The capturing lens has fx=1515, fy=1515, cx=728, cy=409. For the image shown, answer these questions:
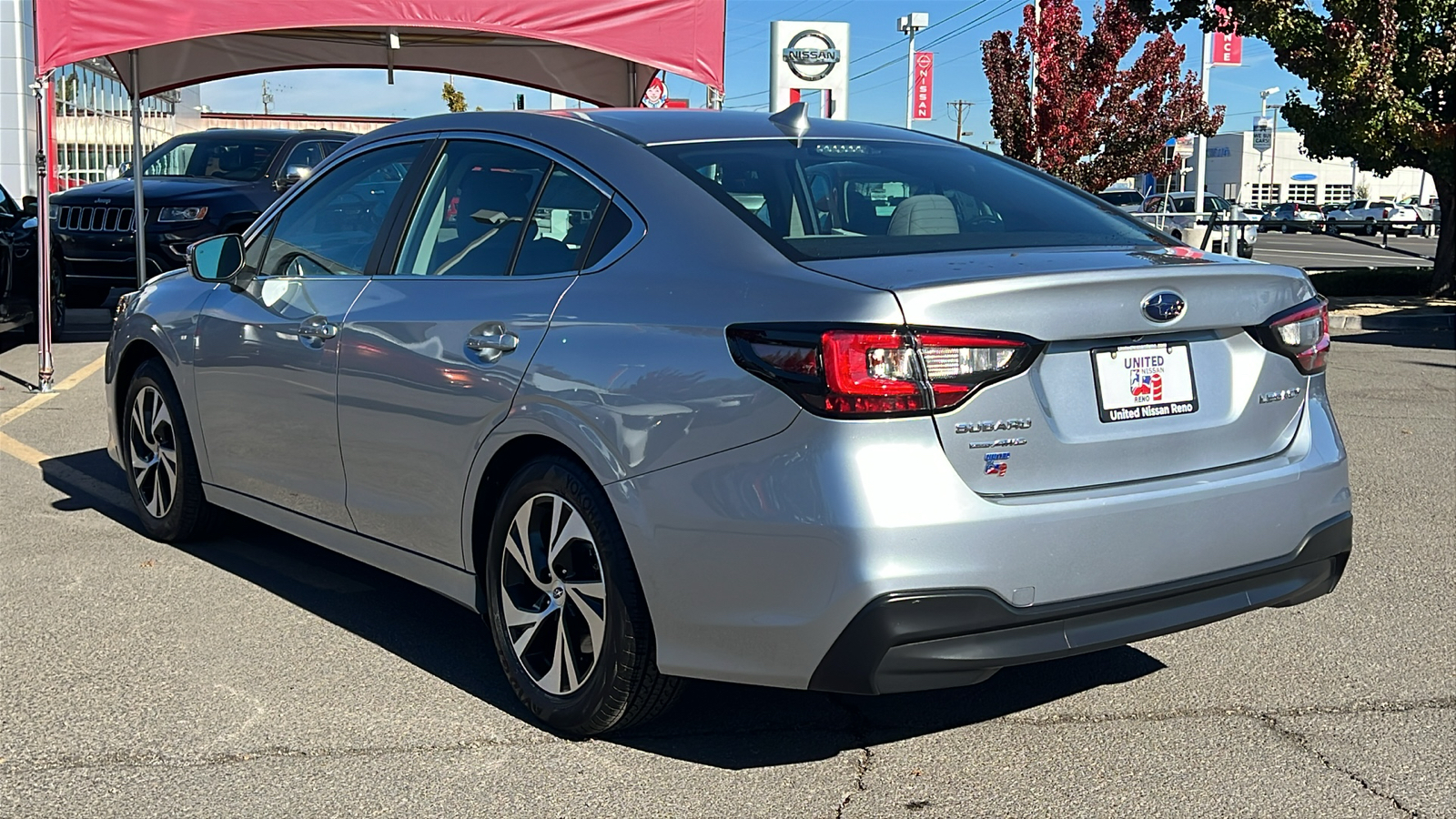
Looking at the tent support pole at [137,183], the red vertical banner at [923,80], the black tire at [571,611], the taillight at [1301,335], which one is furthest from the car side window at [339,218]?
the red vertical banner at [923,80]

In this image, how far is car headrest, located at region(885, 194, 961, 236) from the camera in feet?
12.3

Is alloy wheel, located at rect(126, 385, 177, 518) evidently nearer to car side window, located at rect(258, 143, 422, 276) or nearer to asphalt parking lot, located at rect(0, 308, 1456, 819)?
asphalt parking lot, located at rect(0, 308, 1456, 819)

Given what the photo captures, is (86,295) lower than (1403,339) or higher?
higher

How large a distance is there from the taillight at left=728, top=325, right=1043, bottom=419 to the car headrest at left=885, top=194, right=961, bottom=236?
64 centimetres

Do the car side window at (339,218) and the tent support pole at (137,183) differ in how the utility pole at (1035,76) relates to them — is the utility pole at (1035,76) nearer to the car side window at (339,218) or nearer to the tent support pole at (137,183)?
the tent support pole at (137,183)

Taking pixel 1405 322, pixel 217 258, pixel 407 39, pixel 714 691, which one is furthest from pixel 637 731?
pixel 1405 322

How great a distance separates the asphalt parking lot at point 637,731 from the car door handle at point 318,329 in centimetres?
46

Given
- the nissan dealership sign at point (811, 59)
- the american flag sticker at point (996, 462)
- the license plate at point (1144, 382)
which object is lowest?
the american flag sticker at point (996, 462)

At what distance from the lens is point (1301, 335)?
370 cm

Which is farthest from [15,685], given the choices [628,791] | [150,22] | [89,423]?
[150,22]

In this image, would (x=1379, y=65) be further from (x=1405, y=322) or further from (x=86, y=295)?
(x=86, y=295)

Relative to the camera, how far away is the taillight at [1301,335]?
3613mm

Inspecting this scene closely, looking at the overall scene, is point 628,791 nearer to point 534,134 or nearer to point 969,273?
point 969,273

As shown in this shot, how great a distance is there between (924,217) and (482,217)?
4.17ft
